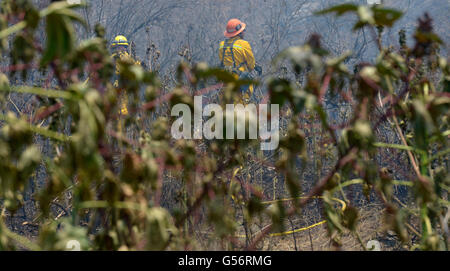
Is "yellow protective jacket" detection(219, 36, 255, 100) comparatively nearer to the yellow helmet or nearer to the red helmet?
the red helmet

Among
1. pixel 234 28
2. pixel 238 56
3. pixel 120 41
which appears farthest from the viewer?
pixel 234 28

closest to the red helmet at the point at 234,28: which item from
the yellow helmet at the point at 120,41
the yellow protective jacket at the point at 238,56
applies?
the yellow protective jacket at the point at 238,56

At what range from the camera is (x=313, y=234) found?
346cm

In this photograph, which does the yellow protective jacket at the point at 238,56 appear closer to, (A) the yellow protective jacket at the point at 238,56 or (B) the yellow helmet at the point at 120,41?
(A) the yellow protective jacket at the point at 238,56

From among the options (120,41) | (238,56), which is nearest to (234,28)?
Answer: (238,56)

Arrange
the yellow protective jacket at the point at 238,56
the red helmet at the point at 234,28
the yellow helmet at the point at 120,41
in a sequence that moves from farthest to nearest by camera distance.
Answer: the red helmet at the point at 234,28, the yellow protective jacket at the point at 238,56, the yellow helmet at the point at 120,41

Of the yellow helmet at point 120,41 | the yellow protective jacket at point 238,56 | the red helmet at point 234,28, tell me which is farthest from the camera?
the red helmet at point 234,28

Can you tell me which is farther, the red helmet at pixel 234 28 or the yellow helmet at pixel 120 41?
the red helmet at pixel 234 28

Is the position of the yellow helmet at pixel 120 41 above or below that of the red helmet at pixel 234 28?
below

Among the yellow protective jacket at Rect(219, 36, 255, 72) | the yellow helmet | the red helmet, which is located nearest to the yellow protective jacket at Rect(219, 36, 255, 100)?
the yellow protective jacket at Rect(219, 36, 255, 72)

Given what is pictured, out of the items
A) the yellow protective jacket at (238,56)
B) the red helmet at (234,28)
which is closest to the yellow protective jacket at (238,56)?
the yellow protective jacket at (238,56)

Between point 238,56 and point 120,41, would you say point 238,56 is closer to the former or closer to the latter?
point 238,56
